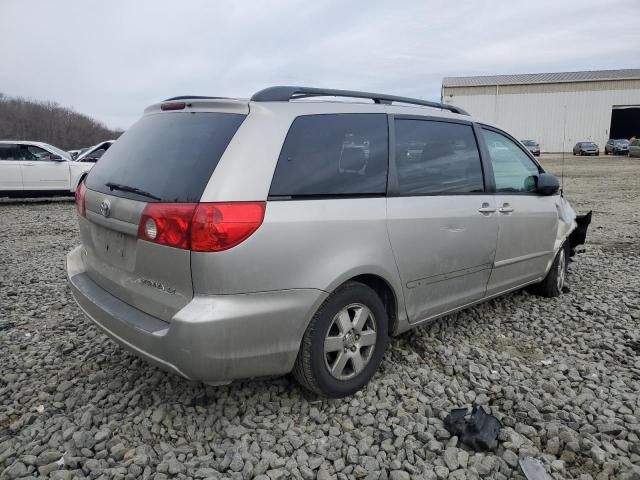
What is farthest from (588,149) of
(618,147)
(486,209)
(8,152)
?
(486,209)

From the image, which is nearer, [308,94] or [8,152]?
[308,94]

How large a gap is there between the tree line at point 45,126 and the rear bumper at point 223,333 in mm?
63131

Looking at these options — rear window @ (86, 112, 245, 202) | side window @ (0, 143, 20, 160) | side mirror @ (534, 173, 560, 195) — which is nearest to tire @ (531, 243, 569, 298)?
side mirror @ (534, 173, 560, 195)

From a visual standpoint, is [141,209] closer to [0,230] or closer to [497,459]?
[497,459]

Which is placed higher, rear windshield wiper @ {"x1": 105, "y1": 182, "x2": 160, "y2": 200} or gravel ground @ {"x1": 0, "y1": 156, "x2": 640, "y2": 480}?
rear windshield wiper @ {"x1": 105, "y1": 182, "x2": 160, "y2": 200}

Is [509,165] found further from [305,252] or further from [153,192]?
[153,192]

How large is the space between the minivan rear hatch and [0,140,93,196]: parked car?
34.0 ft

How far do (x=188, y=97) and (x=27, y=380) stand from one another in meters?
2.06

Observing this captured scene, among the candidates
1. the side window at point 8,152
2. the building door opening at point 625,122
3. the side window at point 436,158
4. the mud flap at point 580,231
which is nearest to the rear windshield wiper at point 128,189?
the side window at point 436,158

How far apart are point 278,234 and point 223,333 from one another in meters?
0.53

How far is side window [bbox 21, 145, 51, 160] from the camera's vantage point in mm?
12023

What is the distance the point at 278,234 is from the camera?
231cm

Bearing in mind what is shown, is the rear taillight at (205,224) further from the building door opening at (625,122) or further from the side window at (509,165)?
the building door opening at (625,122)

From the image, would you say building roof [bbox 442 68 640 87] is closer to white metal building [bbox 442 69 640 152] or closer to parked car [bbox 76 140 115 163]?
white metal building [bbox 442 69 640 152]
